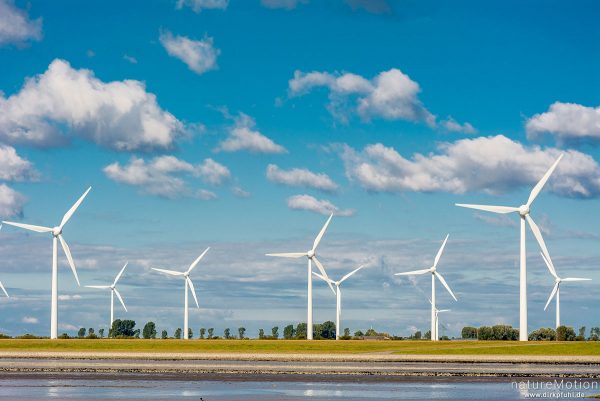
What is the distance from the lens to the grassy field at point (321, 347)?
323 feet

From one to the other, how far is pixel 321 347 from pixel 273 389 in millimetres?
57559

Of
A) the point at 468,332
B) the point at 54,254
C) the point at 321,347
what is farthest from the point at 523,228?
the point at 468,332

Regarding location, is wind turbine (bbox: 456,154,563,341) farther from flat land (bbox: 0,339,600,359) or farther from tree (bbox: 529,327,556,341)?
tree (bbox: 529,327,556,341)

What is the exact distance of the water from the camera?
47.3 meters

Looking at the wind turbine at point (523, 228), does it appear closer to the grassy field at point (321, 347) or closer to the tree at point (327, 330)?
the grassy field at point (321, 347)

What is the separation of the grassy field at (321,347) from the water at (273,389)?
1516 inches

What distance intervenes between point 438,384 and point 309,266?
85.5 meters

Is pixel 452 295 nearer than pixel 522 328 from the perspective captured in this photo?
No

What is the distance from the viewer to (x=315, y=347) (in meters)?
110

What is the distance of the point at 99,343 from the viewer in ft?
381

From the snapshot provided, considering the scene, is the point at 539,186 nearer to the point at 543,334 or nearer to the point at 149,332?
the point at 543,334

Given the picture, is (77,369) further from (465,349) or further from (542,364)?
(465,349)

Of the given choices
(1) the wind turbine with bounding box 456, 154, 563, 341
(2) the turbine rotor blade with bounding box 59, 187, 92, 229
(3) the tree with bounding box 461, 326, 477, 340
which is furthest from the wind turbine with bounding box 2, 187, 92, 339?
(3) the tree with bounding box 461, 326, 477, 340

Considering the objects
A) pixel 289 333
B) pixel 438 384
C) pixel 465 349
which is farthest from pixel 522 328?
pixel 289 333
